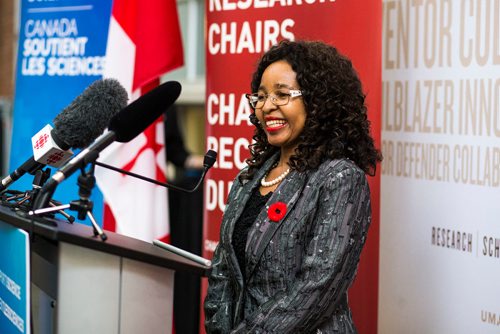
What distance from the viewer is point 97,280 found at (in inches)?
84.5

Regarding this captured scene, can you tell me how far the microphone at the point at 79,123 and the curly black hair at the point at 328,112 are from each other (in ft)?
1.78

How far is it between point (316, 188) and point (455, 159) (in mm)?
1069

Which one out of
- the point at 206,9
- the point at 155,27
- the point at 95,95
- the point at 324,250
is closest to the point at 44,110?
the point at 155,27

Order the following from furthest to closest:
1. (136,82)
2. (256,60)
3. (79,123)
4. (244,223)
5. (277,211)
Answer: (136,82)
(256,60)
(244,223)
(277,211)
(79,123)

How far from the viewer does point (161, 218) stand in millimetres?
4504

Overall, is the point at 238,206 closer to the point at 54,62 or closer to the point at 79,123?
the point at 79,123

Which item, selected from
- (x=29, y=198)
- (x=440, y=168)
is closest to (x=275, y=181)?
(x=29, y=198)

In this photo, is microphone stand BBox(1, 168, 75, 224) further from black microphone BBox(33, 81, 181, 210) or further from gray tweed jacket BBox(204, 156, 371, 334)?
gray tweed jacket BBox(204, 156, 371, 334)

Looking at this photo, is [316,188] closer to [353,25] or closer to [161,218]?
[353,25]

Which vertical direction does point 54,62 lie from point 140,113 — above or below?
above

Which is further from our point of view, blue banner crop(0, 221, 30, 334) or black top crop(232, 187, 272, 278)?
black top crop(232, 187, 272, 278)

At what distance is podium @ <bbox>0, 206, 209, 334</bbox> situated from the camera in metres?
2.11

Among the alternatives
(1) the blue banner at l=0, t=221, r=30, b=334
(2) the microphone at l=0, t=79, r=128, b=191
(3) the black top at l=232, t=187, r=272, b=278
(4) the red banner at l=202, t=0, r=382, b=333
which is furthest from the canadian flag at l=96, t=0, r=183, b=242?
(1) the blue banner at l=0, t=221, r=30, b=334

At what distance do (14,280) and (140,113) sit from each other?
1.77 ft
